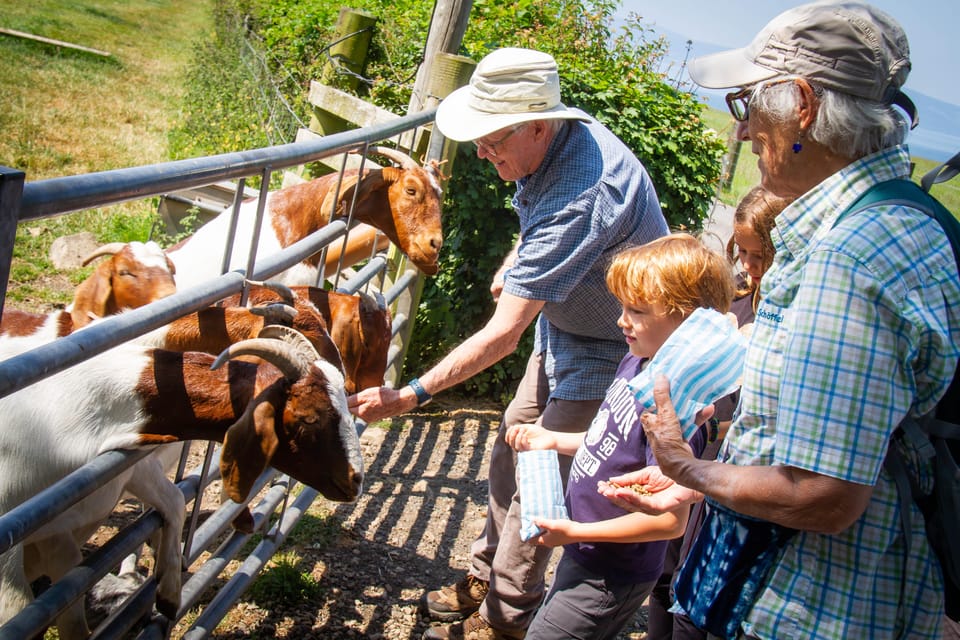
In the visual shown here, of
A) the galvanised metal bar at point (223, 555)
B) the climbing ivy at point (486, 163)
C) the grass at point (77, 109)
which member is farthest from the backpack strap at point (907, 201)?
the grass at point (77, 109)

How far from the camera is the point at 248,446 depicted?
2504 millimetres

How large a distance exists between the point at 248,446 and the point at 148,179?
2.84 feet

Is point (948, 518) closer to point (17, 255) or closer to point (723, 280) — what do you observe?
point (723, 280)

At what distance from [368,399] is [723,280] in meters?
1.25

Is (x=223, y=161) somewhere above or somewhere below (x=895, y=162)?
below

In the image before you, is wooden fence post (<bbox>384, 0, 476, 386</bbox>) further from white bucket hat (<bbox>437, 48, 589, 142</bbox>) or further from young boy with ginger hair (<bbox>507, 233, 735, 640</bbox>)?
young boy with ginger hair (<bbox>507, 233, 735, 640</bbox>)

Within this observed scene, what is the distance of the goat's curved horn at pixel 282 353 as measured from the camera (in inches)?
96.7

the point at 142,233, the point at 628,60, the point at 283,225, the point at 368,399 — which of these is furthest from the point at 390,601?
the point at 628,60

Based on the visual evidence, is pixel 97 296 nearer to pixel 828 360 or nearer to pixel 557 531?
pixel 557 531

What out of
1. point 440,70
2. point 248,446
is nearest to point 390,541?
point 248,446

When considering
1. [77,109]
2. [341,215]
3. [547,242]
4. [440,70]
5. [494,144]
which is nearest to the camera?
[547,242]

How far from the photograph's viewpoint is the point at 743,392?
1897mm

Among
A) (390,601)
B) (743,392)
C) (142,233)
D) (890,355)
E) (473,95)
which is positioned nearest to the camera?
(890,355)

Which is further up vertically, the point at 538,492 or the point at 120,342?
the point at 120,342
